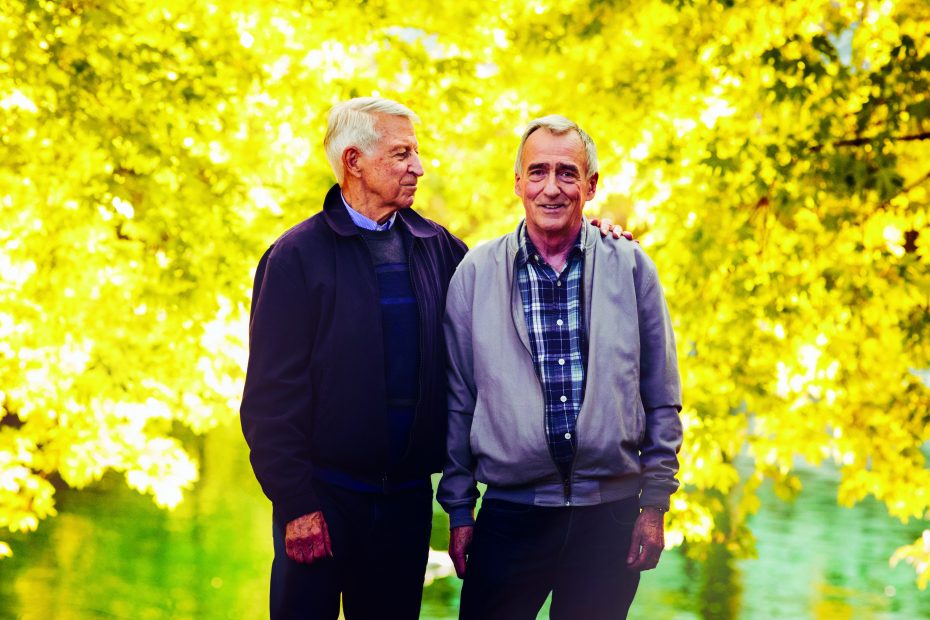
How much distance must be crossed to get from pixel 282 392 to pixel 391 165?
722mm

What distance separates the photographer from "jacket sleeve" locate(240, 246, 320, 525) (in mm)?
2943

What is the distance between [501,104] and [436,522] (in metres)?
7.52

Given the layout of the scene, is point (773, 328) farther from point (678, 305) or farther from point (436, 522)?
point (436, 522)

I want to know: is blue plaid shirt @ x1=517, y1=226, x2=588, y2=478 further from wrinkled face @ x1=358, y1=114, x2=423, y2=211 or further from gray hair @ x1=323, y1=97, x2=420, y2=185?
gray hair @ x1=323, y1=97, x2=420, y2=185

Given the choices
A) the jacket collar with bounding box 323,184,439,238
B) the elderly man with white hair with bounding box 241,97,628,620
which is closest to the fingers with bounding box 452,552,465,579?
the elderly man with white hair with bounding box 241,97,628,620

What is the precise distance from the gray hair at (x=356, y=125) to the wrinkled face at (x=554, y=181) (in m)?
0.42

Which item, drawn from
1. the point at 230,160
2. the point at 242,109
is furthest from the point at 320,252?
the point at 230,160

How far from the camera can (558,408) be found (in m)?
2.94

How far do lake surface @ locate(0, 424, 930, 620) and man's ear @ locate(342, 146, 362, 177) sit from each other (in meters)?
7.90

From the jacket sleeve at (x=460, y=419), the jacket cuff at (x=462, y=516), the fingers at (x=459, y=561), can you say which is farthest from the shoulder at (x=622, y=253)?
the fingers at (x=459, y=561)

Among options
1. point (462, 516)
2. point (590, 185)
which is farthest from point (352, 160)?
point (462, 516)

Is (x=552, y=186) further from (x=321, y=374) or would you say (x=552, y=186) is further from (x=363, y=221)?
(x=321, y=374)

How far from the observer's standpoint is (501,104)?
9.08 metres

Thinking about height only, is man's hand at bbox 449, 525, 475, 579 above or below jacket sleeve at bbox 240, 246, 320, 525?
below
